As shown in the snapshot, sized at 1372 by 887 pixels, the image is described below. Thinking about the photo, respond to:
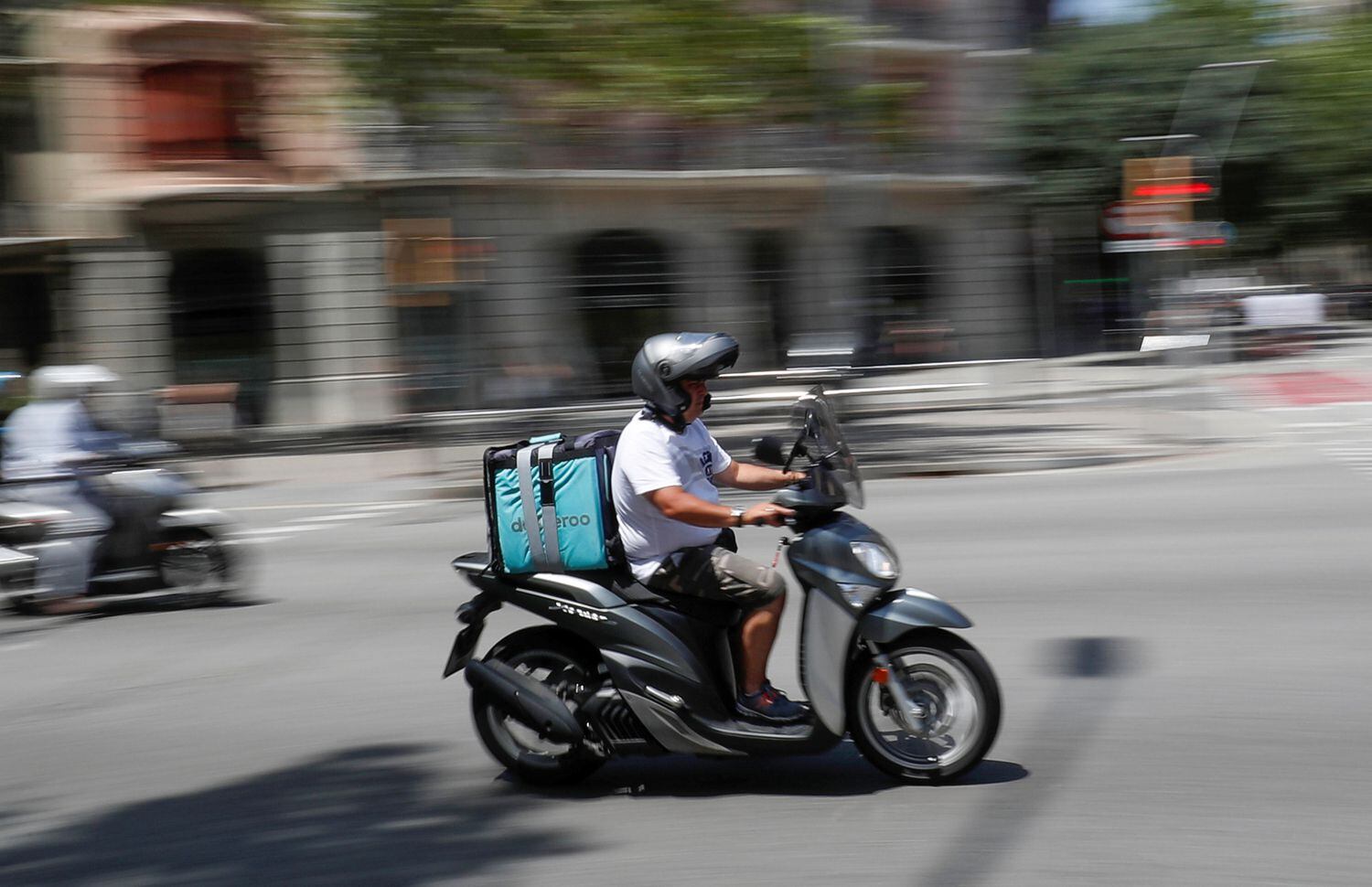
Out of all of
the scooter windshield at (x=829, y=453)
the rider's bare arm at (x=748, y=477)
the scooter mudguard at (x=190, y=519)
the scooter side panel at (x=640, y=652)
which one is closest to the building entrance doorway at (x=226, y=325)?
the scooter mudguard at (x=190, y=519)

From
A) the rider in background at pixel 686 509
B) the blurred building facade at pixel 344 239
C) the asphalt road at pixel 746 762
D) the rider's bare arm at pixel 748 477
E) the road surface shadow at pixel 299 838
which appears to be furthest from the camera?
the blurred building facade at pixel 344 239

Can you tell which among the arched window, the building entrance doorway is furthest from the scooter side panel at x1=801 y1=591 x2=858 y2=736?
the building entrance doorway

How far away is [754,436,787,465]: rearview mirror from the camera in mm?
4820

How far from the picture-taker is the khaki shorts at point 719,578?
16.3ft

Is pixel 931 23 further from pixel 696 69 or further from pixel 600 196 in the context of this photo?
pixel 696 69

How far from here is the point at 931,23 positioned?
109ft

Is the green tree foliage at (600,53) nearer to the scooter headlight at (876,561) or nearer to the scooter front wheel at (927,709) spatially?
the scooter headlight at (876,561)

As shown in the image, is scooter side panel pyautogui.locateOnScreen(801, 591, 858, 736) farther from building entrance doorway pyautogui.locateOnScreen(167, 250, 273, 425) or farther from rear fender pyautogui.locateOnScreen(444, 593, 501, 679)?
building entrance doorway pyautogui.locateOnScreen(167, 250, 273, 425)

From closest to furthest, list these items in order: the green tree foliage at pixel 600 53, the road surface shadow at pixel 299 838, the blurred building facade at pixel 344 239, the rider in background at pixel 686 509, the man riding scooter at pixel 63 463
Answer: the road surface shadow at pixel 299 838 → the rider in background at pixel 686 509 → the man riding scooter at pixel 63 463 → the green tree foliage at pixel 600 53 → the blurred building facade at pixel 344 239

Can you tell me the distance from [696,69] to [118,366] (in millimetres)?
13110

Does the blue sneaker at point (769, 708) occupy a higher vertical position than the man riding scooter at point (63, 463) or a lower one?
lower

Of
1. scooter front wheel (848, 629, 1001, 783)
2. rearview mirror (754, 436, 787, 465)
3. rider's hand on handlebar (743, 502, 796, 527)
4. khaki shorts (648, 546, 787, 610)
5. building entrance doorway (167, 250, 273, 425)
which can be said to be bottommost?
scooter front wheel (848, 629, 1001, 783)

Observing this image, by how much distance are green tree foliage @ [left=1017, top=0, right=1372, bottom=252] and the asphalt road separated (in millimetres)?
25611

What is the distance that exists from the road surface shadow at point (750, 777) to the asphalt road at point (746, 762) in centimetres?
2
